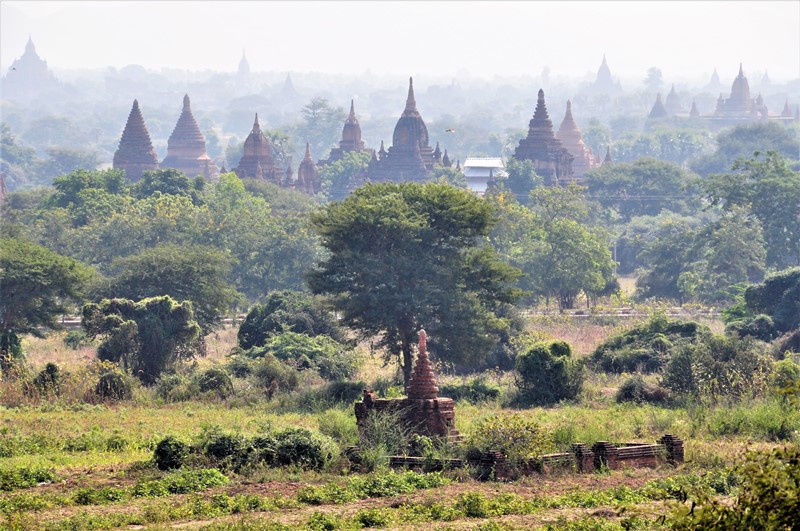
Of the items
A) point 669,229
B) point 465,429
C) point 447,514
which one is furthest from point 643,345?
point 669,229

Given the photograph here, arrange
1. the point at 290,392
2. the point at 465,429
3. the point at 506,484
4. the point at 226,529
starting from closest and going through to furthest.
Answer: the point at 226,529
the point at 506,484
the point at 465,429
the point at 290,392

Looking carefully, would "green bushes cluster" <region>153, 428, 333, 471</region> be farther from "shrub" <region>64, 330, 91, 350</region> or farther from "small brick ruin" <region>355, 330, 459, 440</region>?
"shrub" <region>64, 330, 91, 350</region>

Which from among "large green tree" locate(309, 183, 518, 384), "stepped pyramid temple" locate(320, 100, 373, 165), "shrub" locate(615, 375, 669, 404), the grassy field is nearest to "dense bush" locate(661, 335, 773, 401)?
"shrub" locate(615, 375, 669, 404)

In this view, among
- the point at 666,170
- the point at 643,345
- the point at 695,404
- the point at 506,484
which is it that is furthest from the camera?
the point at 666,170

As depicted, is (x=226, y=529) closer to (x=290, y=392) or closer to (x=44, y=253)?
(x=290, y=392)

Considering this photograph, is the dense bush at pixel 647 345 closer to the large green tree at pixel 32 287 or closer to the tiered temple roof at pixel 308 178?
the large green tree at pixel 32 287

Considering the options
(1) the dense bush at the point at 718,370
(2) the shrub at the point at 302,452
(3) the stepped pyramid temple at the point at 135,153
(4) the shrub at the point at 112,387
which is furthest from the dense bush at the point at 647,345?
(3) the stepped pyramid temple at the point at 135,153

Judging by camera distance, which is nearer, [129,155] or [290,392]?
[290,392]

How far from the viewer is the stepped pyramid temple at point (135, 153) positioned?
330ft

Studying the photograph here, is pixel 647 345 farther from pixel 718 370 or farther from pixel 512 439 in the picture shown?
pixel 512 439

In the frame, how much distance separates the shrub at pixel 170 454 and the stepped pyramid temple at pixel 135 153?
246 ft

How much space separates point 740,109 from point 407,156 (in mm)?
90470

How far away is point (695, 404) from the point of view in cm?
3359

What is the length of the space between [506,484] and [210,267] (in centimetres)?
2417
